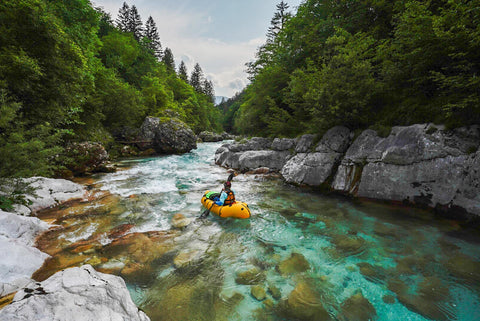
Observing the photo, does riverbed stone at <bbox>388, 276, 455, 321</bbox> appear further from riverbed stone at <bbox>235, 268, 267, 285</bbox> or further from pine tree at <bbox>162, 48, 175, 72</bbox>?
pine tree at <bbox>162, 48, 175, 72</bbox>

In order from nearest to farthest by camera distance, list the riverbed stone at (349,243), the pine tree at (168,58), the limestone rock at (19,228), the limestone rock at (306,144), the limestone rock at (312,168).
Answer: the limestone rock at (19,228) < the riverbed stone at (349,243) < the limestone rock at (312,168) < the limestone rock at (306,144) < the pine tree at (168,58)

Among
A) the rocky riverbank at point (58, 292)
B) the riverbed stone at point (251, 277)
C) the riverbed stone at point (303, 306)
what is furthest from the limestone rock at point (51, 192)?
the riverbed stone at point (303, 306)

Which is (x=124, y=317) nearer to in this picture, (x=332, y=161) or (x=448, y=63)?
(x=332, y=161)

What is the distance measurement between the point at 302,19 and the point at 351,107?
1070 centimetres

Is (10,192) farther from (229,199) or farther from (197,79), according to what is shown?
(197,79)

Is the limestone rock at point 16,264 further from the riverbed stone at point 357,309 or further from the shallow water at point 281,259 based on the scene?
the riverbed stone at point 357,309

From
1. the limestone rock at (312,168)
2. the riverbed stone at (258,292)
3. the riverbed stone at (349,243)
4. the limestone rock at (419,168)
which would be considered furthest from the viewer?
the limestone rock at (312,168)

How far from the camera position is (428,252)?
14.8ft

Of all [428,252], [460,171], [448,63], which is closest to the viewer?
[428,252]

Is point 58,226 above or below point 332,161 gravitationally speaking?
below

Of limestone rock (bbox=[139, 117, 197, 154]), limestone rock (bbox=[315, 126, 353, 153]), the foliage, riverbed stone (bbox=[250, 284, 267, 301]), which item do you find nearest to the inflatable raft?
riverbed stone (bbox=[250, 284, 267, 301])

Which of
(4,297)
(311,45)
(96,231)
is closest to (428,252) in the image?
(4,297)

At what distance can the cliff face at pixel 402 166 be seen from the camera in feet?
18.1

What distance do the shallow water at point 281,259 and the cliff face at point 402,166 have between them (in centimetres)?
73
